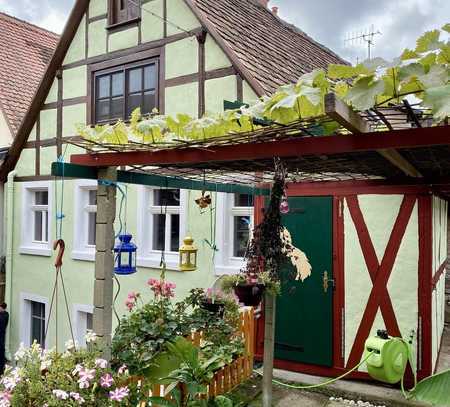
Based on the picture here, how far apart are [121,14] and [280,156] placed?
21.4 feet

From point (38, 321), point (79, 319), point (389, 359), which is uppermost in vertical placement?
point (389, 359)

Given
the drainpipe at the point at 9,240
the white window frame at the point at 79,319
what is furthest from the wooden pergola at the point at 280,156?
the drainpipe at the point at 9,240

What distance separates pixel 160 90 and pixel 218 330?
170 inches

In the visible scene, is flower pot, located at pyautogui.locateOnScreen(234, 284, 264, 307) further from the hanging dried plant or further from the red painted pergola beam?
the red painted pergola beam

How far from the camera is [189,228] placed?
7.29 m

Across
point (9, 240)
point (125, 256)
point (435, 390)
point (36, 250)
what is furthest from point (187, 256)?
point (9, 240)

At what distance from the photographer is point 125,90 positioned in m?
8.07

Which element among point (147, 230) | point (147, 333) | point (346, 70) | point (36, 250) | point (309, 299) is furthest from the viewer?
point (36, 250)

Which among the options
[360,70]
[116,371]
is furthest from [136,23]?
[360,70]

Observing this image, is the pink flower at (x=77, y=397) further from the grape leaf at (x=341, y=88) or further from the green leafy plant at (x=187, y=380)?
the grape leaf at (x=341, y=88)

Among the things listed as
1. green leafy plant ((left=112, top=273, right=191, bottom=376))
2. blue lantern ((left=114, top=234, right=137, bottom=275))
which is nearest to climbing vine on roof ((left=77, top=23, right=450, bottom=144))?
green leafy plant ((left=112, top=273, right=191, bottom=376))

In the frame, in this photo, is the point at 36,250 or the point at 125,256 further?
the point at 36,250

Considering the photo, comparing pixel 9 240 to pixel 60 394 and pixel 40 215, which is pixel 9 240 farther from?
pixel 60 394

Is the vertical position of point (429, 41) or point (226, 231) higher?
point (429, 41)
